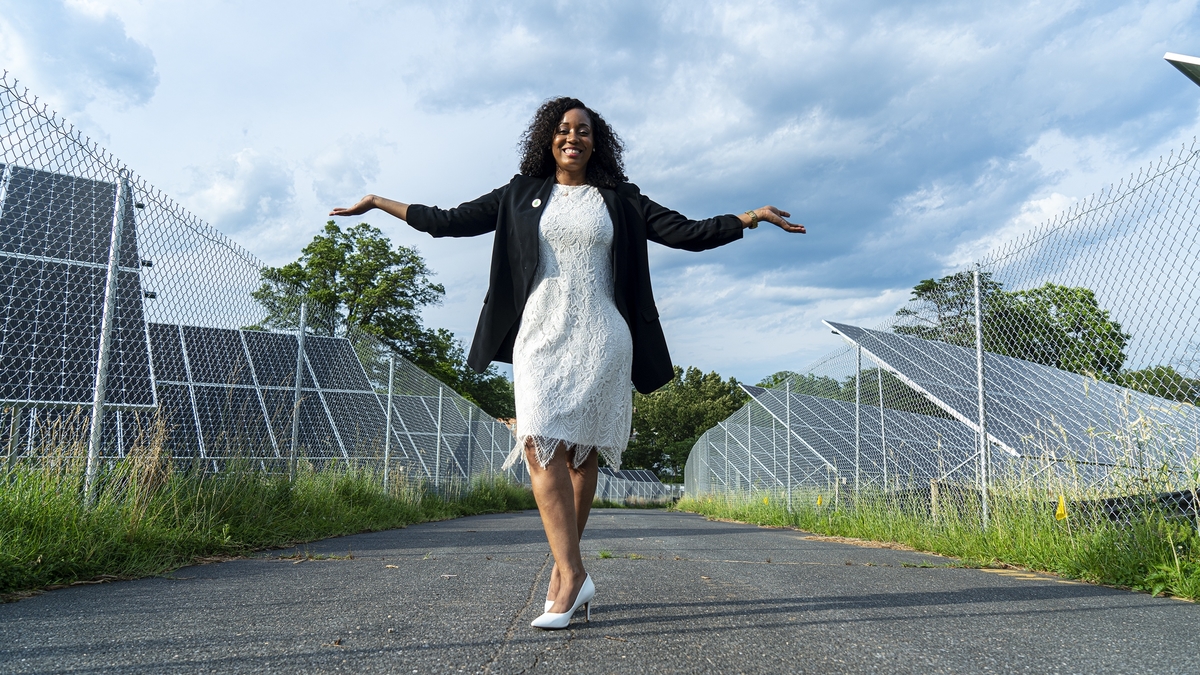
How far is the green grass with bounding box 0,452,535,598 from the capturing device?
3.39 m

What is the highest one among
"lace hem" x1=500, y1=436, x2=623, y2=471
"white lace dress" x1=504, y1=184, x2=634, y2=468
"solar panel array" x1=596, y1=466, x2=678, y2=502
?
"white lace dress" x1=504, y1=184, x2=634, y2=468

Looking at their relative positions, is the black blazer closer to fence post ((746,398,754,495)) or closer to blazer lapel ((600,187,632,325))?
blazer lapel ((600,187,632,325))

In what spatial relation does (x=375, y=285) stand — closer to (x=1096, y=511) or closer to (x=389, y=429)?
(x=389, y=429)

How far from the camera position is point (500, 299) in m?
2.98

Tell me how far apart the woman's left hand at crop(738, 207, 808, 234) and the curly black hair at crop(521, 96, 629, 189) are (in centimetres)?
59

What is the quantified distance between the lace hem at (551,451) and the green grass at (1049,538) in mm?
2703

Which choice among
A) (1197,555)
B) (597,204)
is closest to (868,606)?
(1197,555)

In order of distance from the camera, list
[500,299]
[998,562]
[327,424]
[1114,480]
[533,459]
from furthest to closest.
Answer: [327,424] → [998,562] → [1114,480] → [500,299] → [533,459]

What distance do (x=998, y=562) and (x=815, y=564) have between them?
1.17 meters

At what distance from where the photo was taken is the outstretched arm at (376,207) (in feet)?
10.3

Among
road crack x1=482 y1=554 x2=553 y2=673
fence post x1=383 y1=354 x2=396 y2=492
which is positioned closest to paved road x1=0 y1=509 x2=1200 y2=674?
road crack x1=482 y1=554 x2=553 y2=673

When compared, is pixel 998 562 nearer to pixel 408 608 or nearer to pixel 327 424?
pixel 408 608

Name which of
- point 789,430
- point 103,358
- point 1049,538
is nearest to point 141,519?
point 103,358

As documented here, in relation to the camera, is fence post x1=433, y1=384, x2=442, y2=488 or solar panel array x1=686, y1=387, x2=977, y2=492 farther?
fence post x1=433, y1=384, x2=442, y2=488
